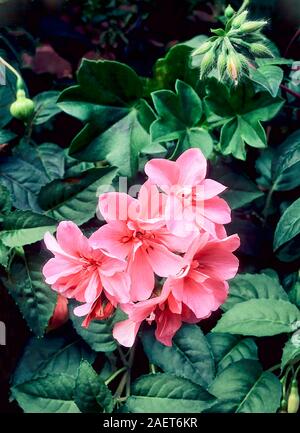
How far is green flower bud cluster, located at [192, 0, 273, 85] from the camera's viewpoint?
0.83 metres

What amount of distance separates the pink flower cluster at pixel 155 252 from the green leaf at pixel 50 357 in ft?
0.59

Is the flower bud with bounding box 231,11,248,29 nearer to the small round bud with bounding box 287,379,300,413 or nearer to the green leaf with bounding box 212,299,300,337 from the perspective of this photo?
the green leaf with bounding box 212,299,300,337

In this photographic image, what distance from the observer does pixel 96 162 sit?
41.0 inches

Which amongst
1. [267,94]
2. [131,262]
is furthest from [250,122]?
[131,262]

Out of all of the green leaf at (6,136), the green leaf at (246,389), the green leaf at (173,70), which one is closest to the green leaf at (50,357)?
the green leaf at (246,389)

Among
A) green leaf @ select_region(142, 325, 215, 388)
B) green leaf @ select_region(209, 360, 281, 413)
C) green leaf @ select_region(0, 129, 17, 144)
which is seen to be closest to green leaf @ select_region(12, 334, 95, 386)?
green leaf @ select_region(142, 325, 215, 388)

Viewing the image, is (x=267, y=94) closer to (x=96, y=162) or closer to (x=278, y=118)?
(x=278, y=118)

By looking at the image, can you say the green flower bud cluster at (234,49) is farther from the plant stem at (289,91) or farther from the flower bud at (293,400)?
the flower bud at (293,400)

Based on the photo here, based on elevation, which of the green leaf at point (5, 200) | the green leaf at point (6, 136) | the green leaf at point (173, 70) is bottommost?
the green leaf at point (5, 200)

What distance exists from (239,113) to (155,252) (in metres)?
0.31

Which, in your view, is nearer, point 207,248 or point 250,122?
point 207,248

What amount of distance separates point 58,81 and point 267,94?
17.6 inches

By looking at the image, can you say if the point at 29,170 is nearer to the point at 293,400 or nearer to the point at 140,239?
the point at 140,239

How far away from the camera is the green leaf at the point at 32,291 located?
0.90m
